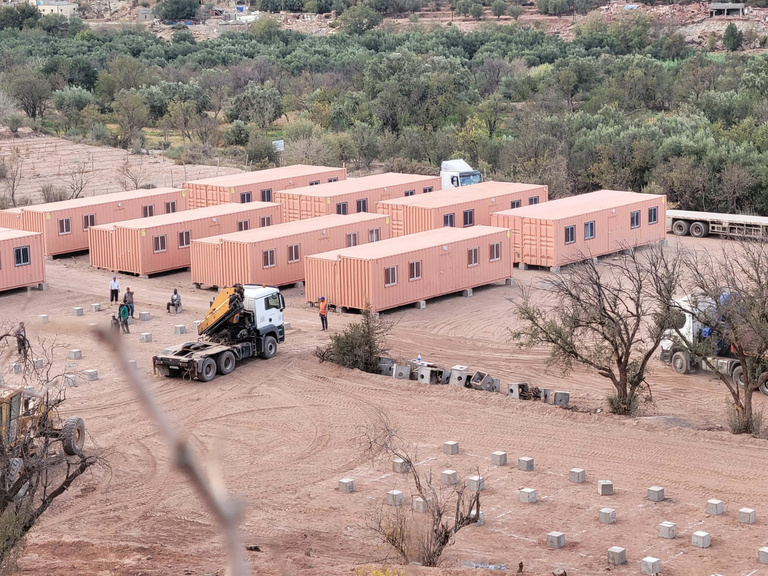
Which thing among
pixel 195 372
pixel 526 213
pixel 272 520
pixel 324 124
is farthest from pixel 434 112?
pixel 272 520

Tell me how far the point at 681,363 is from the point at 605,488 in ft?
30.2

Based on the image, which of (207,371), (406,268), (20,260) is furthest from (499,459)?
(20,260)

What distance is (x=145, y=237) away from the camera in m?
38.0

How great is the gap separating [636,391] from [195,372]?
9.59 metres

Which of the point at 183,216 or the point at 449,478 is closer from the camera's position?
the point at 449,478

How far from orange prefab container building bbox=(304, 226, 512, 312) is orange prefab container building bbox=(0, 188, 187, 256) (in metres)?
12.5

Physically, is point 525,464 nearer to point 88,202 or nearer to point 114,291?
point 114,291

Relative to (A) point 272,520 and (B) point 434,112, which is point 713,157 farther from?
(A) point 272,520

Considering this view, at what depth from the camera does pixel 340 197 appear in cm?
4359

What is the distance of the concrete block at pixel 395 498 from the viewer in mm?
17438

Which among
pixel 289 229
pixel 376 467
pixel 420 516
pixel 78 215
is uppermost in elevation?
pixel 78 215

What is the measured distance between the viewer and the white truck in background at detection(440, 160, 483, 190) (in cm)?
5034

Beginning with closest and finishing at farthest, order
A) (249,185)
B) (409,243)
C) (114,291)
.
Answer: (114,291), (409,243), (249,185)

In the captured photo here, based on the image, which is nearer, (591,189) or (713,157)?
(713,157)
